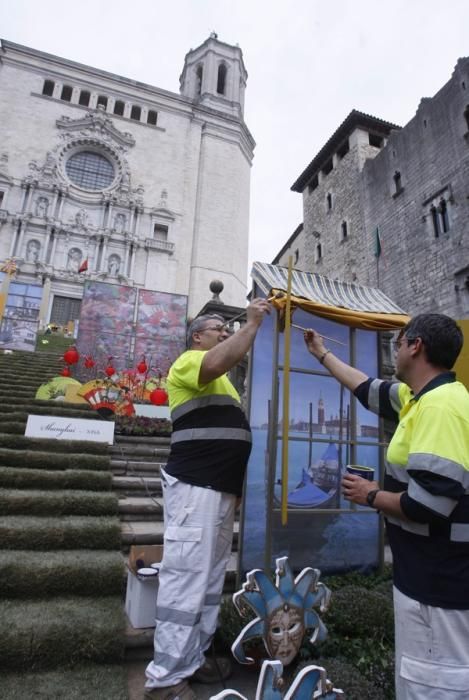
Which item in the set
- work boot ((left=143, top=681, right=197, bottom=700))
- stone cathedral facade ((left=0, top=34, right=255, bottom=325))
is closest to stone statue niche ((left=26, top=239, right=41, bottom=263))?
stone cathedral facade ((left=0, top=34, right=255, bottom=325))

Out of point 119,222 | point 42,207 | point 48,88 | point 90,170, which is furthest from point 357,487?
point 48,88

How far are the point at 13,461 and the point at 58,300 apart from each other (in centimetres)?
2500

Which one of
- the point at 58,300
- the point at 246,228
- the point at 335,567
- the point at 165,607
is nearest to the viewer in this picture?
the point at 165,607

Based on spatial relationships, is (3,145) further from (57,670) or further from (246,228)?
(57,670)

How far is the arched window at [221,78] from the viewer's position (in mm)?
39562

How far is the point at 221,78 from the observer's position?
39.9 m

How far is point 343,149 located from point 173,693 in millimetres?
27527

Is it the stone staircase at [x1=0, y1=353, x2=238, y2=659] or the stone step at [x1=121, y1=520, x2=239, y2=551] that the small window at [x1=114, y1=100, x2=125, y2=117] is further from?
the stone step at [x1=121, y1=520, x2=239, y2=551]

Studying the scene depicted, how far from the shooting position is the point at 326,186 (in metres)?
25.1

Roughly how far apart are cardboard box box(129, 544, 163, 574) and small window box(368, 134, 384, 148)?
84.2 feet

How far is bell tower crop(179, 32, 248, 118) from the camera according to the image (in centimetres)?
3747

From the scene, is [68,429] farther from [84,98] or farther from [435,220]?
[84,98]

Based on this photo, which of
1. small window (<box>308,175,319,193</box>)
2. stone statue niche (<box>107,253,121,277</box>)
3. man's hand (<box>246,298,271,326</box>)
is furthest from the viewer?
stone statue niche (<box>107,253,121,277</box>)

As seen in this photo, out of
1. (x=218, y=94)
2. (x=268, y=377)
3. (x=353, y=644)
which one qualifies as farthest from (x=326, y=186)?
(x=353, y=644)
